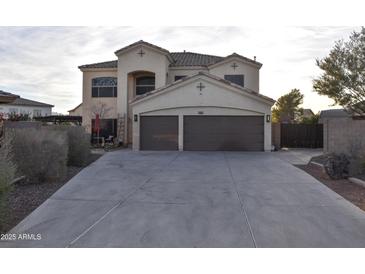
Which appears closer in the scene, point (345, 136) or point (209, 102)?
point (345, 136)

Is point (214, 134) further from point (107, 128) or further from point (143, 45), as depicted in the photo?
point (107, 128)

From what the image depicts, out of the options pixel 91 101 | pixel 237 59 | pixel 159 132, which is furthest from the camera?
pixel 91 101

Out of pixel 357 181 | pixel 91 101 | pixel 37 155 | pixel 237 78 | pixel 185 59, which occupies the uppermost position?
pixel 185 59

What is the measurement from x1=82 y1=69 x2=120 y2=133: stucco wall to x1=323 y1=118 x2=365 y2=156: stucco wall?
15512 millimetres

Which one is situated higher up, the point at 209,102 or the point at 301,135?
the point at 209,102

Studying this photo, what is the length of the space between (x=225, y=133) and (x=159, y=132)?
4.01m

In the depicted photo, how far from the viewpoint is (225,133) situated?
68.6 feet

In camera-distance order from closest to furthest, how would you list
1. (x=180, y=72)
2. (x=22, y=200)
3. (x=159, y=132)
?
1. (x=22, y=200)
2. (x=159, y=132)
3. (x=180, y=72)

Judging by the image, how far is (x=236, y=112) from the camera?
2094 cm

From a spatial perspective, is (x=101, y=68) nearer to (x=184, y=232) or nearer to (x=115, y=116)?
(x=115, y=116)

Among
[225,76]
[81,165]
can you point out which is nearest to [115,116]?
[225,76]

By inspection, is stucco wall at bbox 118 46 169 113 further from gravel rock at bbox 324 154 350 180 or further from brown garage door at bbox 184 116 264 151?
gravel rock at bbox 324 154 350 180

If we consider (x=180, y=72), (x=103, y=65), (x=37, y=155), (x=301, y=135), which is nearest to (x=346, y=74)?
(x=301, y=135)

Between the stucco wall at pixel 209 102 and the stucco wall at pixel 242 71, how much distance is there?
16.7 ft
